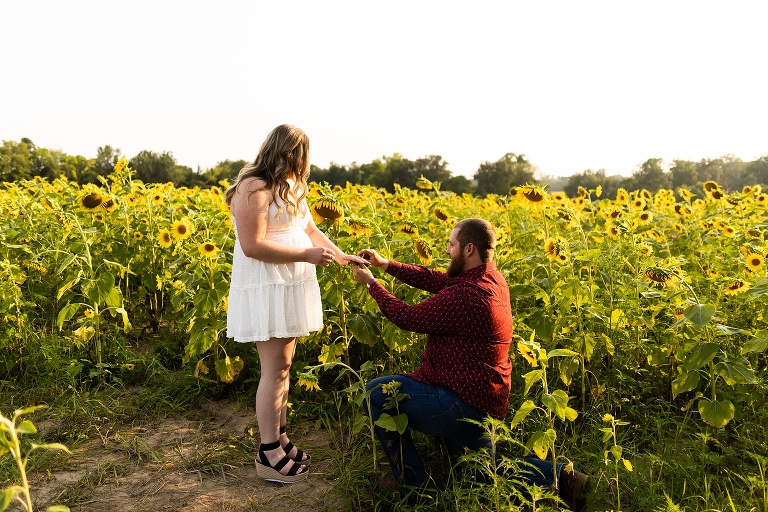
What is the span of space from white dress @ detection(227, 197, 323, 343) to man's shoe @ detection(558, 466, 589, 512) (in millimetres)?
1276

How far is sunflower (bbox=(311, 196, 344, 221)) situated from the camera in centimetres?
340

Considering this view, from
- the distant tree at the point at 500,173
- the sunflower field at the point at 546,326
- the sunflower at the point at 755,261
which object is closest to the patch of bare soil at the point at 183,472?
the sunflower field at the point at 546,326

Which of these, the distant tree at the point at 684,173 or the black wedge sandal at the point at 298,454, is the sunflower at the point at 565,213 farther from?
the distant tree at the point at 684,173

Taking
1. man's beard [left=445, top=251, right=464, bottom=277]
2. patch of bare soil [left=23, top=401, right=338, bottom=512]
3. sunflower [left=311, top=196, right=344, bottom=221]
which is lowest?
patch of bare soil [left=23, top=401, right=338, bottom=512]

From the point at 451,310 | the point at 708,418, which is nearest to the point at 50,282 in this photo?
the point at 451,310

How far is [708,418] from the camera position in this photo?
3.03m

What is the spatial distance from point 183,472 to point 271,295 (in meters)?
1.07

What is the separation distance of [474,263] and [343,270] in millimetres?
895

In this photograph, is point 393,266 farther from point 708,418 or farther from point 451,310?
point 708,418

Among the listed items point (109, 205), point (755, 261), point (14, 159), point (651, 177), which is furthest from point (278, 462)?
point (14, 159)

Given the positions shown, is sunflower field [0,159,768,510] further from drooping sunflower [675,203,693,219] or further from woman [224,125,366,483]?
drooping sunflower [675,203,693,219]

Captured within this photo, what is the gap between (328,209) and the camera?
3477mm

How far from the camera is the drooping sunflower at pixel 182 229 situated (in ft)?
13.7

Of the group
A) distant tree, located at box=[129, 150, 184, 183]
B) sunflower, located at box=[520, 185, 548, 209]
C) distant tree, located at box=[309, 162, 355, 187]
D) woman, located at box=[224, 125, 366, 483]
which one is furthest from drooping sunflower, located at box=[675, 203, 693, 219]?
distant tree, located at box=[129, 150, 184, 183]
